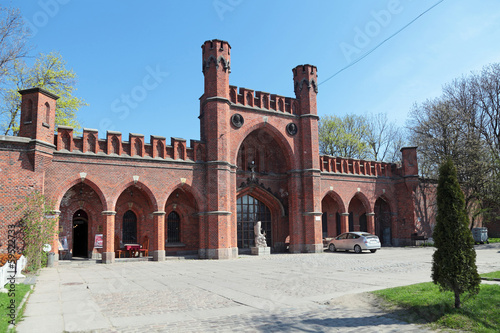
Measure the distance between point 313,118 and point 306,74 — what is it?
9.85 ft

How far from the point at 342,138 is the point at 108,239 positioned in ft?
102

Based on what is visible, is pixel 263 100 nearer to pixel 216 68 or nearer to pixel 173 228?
pixel 216 68

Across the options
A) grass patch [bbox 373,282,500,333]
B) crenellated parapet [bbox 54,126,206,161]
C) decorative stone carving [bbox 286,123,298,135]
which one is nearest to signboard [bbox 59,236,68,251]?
crenellated parapet [bbox 54,126,206,161]

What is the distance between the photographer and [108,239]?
61.8ft

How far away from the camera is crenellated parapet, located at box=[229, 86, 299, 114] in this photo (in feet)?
76.9

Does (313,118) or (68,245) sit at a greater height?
(313,118)

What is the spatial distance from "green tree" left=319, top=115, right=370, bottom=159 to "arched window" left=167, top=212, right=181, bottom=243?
24.7m

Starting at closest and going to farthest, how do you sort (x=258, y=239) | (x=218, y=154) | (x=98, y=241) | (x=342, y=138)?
(x=98, y=241)
(x=218, y=154)
(x=258, y=239)
(x=342, y=138)

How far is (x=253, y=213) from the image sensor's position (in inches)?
1017

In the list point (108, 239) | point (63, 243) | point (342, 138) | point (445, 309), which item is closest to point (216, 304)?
point (445, 309)

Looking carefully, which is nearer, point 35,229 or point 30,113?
point 35,229

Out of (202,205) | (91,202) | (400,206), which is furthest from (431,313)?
(400,206)

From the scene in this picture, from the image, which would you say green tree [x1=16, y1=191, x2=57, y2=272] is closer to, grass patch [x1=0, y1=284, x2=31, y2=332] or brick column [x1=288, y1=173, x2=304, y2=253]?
grass patch [x1=0, y1=284, x2=31, y2=332]

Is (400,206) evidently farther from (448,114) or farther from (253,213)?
(253,213)
